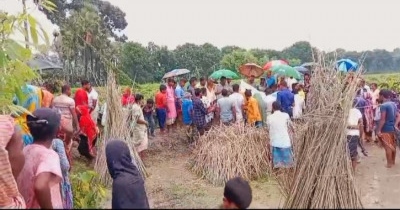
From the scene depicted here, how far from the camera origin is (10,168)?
3383 millimetres

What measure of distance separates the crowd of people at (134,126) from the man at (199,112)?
21 millimetres

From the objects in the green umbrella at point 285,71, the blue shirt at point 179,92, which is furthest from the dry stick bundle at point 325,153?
the green umbrella at point 285,71

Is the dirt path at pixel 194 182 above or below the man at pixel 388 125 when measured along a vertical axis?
below

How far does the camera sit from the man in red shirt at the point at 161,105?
1150 centimetres

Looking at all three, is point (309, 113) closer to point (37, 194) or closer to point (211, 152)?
point (37, 194)

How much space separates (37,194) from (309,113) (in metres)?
2.55

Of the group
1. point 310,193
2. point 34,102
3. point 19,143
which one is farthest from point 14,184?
point 34,102

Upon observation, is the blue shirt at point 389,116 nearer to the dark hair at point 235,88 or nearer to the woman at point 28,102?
the dark hair at point 235,88

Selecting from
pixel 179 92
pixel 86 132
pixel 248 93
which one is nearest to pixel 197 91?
pixel 248 93

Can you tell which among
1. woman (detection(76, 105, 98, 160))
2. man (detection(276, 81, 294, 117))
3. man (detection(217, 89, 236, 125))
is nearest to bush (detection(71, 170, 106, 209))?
woman (detection(76, 105, 98, 160))

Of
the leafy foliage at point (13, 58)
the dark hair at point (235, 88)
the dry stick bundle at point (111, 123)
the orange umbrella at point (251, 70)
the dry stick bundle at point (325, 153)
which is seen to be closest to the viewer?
the dry stick bundle at point (325, 153)

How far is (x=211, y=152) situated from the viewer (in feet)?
29.6

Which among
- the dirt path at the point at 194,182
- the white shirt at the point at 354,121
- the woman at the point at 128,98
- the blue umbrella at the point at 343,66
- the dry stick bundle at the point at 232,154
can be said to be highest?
the blue umbrella at the point at 343,66

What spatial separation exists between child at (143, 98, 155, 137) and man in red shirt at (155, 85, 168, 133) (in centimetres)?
14
